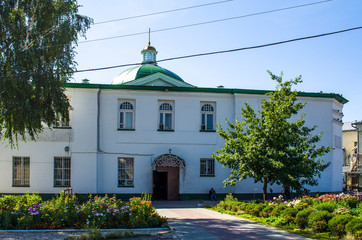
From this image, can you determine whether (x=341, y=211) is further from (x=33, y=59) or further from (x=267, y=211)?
(x=33, y=59)

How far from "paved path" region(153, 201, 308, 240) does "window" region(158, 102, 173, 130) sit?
8598 mm

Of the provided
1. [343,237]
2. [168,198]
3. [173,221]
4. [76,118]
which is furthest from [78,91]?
[343,237]

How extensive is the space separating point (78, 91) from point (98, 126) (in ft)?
8.48

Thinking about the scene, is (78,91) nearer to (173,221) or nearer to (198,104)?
(198,104)

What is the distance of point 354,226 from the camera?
1236 cm

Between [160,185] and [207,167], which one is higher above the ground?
[207,167]

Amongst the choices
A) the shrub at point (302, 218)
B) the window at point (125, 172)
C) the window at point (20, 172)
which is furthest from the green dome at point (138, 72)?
A: the shrub at point (302, 218)

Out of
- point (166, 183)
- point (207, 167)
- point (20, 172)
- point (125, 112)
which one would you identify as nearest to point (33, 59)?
point (125, 112)

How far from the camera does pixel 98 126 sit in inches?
1049

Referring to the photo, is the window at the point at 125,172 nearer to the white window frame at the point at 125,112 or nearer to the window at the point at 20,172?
the white window frame at the point at 125,112

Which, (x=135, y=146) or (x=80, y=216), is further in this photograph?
(x=135, y=146)

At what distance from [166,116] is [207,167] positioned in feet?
14.5

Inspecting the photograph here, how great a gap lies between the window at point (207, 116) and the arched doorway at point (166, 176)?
3016 millimetres

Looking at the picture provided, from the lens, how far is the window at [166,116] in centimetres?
2766
